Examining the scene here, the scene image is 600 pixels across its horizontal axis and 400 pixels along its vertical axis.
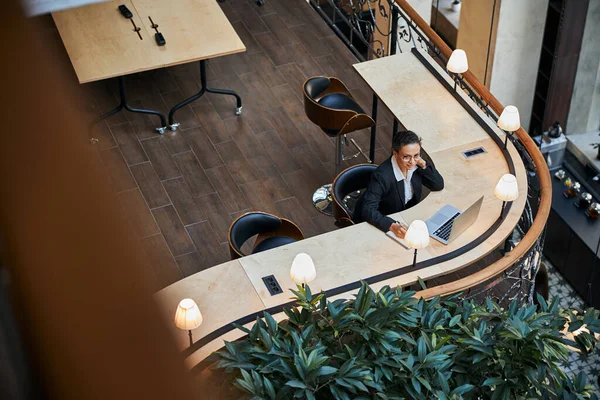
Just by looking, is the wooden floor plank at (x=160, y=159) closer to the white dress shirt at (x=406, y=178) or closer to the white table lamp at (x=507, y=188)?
the white dress shirt at (x=406, y=178)

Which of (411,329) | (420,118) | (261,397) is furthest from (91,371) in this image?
(420,118)

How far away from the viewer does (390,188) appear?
5.62 meters

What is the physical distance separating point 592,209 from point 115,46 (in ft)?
28.6

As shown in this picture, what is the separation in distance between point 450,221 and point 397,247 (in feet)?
1.51

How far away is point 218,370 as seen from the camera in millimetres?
3854

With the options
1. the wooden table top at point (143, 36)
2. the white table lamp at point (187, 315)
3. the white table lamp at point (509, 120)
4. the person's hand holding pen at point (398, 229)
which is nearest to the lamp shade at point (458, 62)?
the white table lamp at point (509, 120)

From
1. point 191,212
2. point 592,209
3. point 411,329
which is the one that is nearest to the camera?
point 411,329

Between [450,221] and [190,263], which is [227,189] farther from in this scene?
[450,221]

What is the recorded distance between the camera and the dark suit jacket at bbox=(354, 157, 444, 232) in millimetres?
5520

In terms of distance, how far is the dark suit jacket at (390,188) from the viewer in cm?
552

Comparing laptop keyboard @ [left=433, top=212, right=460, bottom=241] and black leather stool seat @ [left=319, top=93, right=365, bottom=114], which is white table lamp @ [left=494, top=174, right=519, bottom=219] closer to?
laptop keyboard @ [left=433, top=212, right=460, bottom=241]

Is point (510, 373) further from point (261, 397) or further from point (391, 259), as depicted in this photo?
point (391, 259)

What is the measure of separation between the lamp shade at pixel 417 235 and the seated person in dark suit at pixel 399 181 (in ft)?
1.91

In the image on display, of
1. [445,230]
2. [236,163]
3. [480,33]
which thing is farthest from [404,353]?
[480,33]
